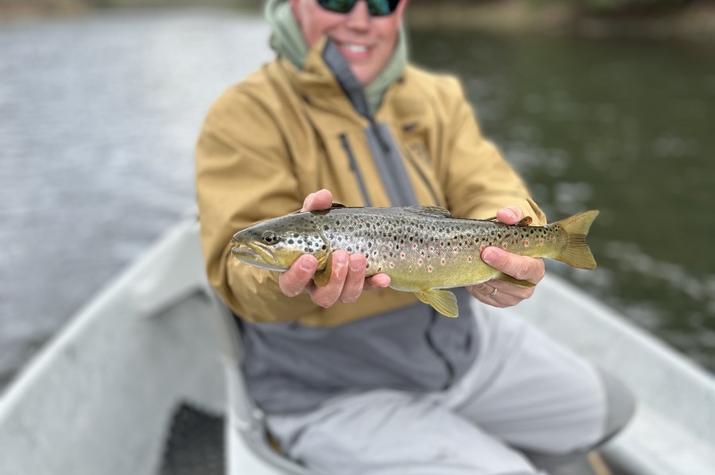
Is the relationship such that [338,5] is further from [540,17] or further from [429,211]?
[540,17]

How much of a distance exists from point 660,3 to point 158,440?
132 feet

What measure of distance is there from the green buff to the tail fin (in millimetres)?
1072

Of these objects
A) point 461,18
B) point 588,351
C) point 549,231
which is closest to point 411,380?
point 549,231

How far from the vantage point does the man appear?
8.62 ft

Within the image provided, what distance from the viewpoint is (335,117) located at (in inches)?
113

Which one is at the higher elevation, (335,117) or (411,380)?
(335,117)

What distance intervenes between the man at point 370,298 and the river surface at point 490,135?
512 cm

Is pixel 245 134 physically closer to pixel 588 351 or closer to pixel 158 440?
pixel 158 440

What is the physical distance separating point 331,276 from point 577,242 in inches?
35.5

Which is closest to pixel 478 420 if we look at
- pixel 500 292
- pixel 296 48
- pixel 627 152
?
pixel 500 292

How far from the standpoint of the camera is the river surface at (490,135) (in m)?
9.16

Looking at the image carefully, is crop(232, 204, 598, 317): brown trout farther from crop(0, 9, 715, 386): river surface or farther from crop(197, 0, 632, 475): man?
crop(0, 9, 715, 386): river surface

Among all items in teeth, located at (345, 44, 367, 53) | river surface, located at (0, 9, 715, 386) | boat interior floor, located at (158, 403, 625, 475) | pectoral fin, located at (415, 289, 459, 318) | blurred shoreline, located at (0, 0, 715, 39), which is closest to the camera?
pectoral fin, located at (415, 289, 459, 318)

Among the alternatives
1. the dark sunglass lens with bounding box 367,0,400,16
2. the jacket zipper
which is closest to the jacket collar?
the jacket zipper
